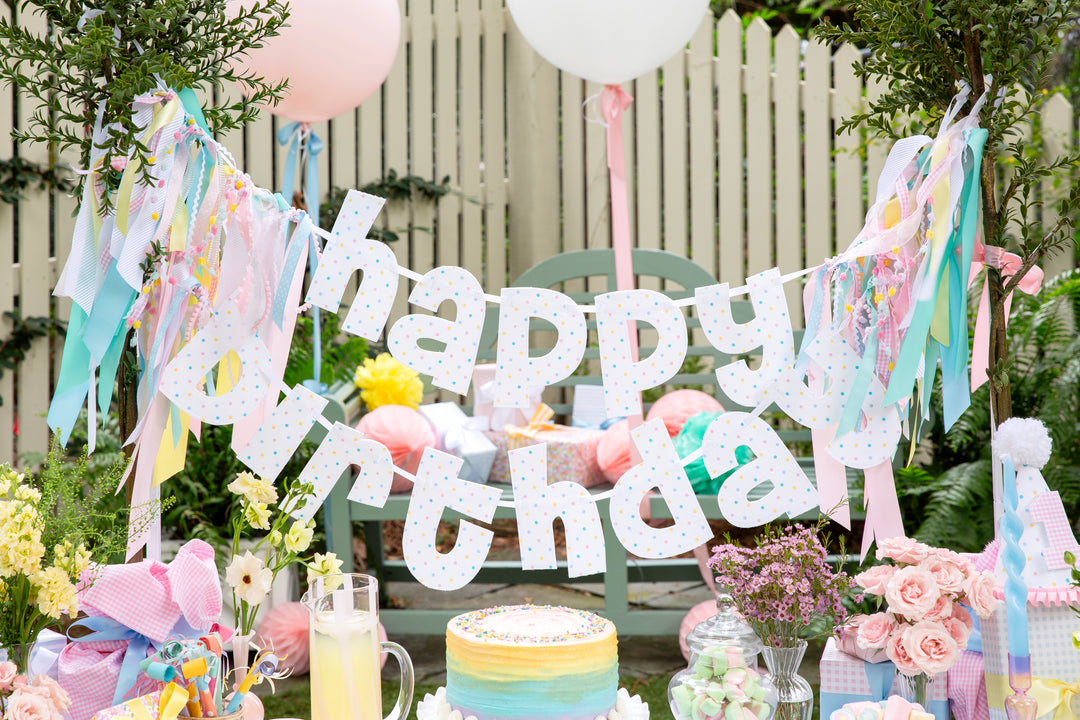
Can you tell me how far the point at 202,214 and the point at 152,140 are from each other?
140 millimetres

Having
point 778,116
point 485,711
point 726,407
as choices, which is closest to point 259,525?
point 485,711

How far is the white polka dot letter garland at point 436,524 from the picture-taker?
1722mm

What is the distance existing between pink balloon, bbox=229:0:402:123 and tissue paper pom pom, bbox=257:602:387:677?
1353 mm

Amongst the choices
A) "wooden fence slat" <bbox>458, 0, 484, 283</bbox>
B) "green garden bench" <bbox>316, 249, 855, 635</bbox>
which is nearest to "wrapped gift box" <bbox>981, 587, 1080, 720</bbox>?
"green garden bench" <bbox>316, 249, 855, 635</bbox>

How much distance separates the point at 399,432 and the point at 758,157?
7.65ft

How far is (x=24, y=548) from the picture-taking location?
1207 millimetres

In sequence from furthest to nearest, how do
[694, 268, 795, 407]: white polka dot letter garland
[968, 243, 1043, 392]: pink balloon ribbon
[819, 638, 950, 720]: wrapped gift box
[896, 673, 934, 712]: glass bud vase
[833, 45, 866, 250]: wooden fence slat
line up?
1. [833, 45, 866, 250]: wooden fence slat
2. [694, 268, 795, 407]: white polka dot letter garland
3. [968, 243, 1043, 392]: pink balloon ribbon
4. [819, 638, 950, 720]: wrapped gift box
5. [896, 673, 934, 712]: glass bud vase

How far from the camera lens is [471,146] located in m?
4.52

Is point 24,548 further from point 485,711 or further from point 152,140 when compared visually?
point 152,140

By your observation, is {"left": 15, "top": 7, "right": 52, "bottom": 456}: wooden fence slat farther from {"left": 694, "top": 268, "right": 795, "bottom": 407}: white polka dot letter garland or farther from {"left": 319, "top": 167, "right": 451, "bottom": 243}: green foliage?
{"left": 694, "top": 268, "right": 795, "bottom": 407}: white polka dot letter garland

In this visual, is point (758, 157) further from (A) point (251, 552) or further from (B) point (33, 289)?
(A) point (251, 552)

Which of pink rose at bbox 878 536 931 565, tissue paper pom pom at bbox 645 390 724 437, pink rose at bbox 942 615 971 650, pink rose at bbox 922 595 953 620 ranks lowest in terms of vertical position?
pink rose at bbox 942 615 971 650

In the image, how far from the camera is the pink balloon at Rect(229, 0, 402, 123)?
2.68 meters

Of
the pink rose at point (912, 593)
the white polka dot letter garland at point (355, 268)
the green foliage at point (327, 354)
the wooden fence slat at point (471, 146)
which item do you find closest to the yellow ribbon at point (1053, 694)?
the pink rose at point (912, 593)
